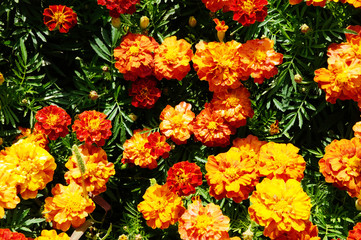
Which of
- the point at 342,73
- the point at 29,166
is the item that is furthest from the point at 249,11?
the point at 29,166

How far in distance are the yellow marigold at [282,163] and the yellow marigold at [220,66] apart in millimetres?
354

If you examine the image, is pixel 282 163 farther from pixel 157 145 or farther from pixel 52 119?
pixel 52 119

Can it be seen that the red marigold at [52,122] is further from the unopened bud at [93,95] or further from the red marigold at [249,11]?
the red marigold at [249,11]

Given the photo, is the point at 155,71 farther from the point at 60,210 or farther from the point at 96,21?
the point at 60,210

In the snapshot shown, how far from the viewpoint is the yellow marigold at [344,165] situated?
6.02 ft

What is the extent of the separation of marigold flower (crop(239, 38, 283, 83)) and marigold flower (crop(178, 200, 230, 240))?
2.06 ft

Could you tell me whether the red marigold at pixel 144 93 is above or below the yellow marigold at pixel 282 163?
above

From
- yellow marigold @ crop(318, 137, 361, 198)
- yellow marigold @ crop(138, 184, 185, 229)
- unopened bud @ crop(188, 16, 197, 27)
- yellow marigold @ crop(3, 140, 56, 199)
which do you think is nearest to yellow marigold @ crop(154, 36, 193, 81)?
unopened bud @ crop(188, 16, 197, 27)

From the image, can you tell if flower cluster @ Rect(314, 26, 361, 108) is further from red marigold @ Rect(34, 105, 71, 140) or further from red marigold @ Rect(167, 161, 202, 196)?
red marigold @ Rect(34, 105, 71, 140)

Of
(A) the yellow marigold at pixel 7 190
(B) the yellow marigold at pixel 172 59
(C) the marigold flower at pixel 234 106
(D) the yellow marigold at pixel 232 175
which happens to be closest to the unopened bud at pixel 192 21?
(B) the yellow marigold at pixel 172 59

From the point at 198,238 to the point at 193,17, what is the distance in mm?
1059

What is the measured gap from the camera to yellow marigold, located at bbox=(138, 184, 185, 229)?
1.91 meters

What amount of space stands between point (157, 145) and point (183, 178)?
0.23m

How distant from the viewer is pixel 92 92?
2.08 meters
